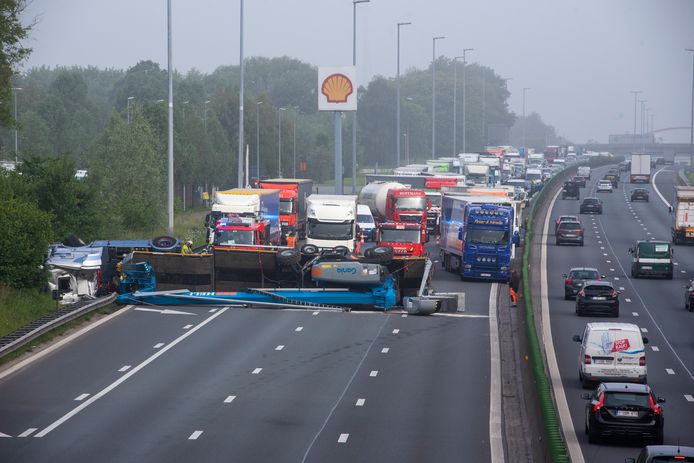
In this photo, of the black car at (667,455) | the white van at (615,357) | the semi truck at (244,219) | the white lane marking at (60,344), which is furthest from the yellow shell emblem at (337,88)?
the black car at (667,455)

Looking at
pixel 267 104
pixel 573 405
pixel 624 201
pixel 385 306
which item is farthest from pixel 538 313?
pixel 267 104

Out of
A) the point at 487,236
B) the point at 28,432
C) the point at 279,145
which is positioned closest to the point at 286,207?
the point at 487,236

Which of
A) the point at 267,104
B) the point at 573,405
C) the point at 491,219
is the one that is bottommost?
the point at 573,405

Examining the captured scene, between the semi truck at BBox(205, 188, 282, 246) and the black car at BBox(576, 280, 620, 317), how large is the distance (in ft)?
51.3

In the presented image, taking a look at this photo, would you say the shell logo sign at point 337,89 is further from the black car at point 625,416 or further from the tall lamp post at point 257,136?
the black car at point 625,416

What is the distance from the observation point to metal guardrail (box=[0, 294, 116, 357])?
32.6m

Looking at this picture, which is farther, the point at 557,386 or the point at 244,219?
the point at 244,219

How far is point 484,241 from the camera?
2055 inches

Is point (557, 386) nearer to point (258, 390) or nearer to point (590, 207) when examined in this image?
point (258, 390)

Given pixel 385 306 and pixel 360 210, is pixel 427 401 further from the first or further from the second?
pixel 360 210

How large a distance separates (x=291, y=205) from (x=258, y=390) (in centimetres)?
4099

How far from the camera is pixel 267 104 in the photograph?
439 feet

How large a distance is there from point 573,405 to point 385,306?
12854 millimetres

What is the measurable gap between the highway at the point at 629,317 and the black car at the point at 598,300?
42 cm
